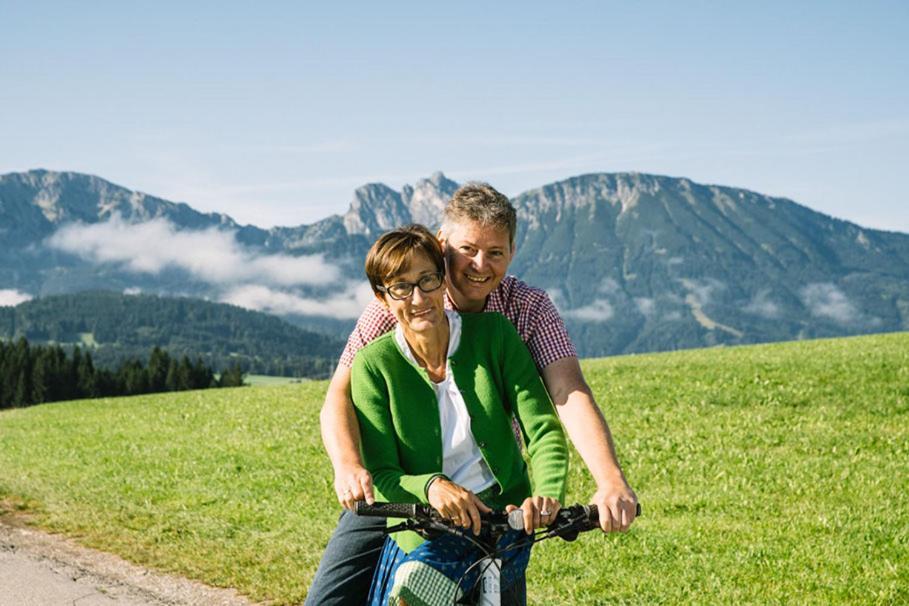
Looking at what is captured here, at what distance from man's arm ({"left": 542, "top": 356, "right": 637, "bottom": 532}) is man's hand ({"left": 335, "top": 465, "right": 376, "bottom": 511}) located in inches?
36.2

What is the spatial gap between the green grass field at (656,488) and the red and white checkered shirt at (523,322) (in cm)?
471

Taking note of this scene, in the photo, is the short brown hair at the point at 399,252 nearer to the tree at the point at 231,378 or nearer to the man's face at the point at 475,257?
the man's face at the point at 475,257

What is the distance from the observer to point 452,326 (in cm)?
420

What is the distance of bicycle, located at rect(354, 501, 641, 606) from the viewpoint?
3.63m

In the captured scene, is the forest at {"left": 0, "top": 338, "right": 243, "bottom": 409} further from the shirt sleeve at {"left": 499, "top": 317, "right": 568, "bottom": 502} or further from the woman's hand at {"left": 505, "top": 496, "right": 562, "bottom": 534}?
the woman's hand at {"left": 505, "top": 496, "right": 562, "bottom": 534}

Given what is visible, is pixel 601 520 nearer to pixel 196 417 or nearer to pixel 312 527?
pixel 312 527

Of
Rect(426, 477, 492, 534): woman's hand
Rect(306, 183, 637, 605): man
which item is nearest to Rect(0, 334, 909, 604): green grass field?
Rect(306, 183, 637, 605): man

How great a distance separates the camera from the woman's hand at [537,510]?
353 centimetres

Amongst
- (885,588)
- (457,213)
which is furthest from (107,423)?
(457,213)

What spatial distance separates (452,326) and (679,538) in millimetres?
7330

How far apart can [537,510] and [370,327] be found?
1.47 metres

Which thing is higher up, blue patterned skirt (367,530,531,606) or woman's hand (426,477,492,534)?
woman's hand (426,477,492,534)

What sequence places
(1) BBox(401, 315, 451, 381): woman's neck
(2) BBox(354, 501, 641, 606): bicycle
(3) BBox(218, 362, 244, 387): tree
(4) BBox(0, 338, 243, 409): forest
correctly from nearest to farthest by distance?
(2) BBox(354, 501, 641, 606): bicycle, (1) BBox(401, 315, 451, 381): woman's neck, (4) BBox(0, 338, 243, 409): forest, (3) BBox(218, 362, 244, 387): tree

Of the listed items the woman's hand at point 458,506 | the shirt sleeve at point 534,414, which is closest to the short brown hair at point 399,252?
the shirt sleeve at point 534,414
